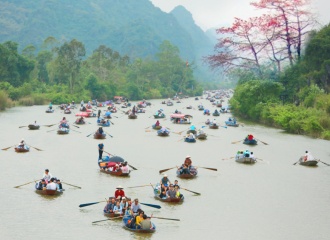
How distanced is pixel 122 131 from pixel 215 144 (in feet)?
36.8

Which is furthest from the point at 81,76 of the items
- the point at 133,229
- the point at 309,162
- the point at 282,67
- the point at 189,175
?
the point at 133,229

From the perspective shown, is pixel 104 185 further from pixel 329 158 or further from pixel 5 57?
pixel 5 57

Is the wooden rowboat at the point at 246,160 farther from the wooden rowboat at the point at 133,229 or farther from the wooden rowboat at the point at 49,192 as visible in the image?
the wooden rowboat at the point at 133,229

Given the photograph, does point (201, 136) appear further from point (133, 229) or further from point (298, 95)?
point (133, 229)

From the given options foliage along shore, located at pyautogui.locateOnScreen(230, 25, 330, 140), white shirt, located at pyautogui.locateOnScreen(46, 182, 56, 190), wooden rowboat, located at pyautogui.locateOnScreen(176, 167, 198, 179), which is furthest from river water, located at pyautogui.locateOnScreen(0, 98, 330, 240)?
foliage along shore, located at pyautogui.locateOnScreen(230, 25, 330, 140)

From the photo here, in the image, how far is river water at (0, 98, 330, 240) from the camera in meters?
18.4

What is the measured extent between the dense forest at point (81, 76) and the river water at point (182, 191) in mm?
35498

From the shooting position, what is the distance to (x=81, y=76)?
331 ft

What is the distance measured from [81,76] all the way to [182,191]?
8041cm

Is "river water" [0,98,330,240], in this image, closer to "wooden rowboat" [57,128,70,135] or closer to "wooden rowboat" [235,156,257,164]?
"wooden rowboat" [235,156,257,164]

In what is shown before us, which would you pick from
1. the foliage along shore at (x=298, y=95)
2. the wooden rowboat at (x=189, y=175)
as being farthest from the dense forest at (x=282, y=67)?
the wooden rowboat at (x=189, y=175)

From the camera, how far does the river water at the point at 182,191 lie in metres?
18.4

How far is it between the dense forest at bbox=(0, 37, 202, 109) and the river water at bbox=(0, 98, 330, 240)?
116 ft

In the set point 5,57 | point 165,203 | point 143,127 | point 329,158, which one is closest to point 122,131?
point 143,127
